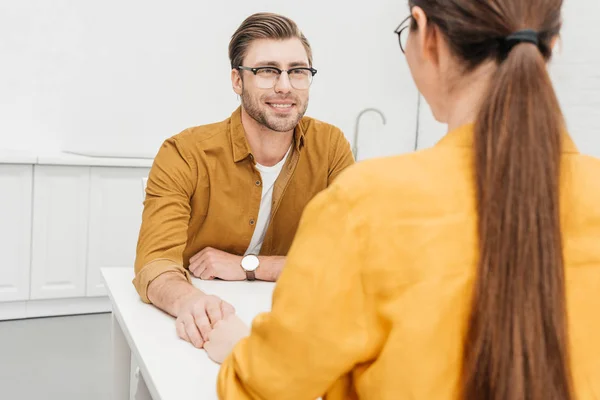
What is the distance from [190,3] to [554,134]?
374 centimetres

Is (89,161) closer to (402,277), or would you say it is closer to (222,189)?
(222,189)

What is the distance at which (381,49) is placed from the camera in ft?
15.4

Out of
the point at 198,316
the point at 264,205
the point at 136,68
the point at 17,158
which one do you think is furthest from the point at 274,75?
the point at 136,68

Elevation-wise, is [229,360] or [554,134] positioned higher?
[554,134]

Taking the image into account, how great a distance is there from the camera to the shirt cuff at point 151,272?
133cm

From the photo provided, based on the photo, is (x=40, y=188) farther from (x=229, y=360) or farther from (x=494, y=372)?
(x=494, y=372)

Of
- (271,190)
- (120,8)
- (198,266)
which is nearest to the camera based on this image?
(198,266)

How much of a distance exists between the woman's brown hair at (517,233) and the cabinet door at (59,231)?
10.1 ft

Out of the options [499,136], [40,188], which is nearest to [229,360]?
[499,136]

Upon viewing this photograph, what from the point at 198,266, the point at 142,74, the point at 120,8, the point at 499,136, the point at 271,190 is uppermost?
the point at 120,8

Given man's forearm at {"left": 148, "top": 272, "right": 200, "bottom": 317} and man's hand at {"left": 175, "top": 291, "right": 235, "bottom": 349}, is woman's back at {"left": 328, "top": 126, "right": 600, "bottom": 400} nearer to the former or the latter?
man's hand at {"left": 175, "top": 291, "right": 235, "bottom": 349}

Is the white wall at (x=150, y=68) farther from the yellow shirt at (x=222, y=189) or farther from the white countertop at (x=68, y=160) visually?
the yellow shirt at (x=222, y=189)

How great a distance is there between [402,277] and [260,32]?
1.39 metres

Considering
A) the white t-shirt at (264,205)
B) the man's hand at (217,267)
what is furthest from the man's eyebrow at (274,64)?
the man's hand at (217,267)
